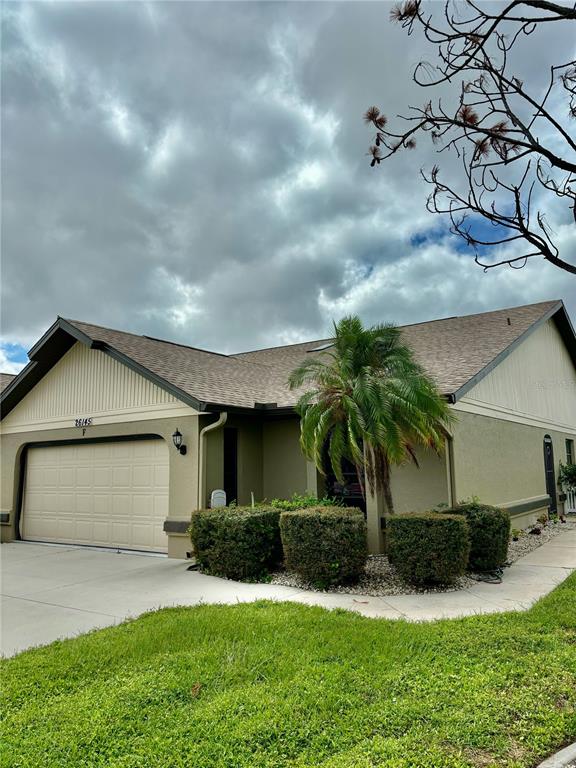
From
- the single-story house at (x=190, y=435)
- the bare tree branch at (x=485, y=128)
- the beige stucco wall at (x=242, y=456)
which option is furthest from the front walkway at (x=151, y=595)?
the bare tree branch at (x=485, y=128)

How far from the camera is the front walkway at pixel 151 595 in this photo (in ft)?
20.8

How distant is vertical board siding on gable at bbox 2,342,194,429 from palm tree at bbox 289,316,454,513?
9.98 feet

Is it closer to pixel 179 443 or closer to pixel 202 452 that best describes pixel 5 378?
pixel 179 443

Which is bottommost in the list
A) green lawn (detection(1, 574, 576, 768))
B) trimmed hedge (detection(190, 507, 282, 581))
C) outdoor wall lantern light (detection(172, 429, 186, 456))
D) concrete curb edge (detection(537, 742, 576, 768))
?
concrete curb edge (detection(537, 742, 576, 768))

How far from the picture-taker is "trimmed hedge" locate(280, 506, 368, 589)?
24.8 ft

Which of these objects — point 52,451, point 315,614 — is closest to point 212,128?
point 315,614

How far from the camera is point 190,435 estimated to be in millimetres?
10742

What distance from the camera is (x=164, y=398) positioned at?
1140cm

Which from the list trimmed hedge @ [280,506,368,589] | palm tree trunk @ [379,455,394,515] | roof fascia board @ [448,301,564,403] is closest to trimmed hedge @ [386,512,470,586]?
trimmed hedge @ [280,506,368,589]

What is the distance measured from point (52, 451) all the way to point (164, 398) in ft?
15.3

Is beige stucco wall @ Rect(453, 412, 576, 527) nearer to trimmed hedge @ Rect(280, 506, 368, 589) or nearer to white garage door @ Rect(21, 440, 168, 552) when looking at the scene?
trimmed hedge @ Rect(280, 506, 368, 589)

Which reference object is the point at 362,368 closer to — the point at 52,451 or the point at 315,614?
the point at 315,614

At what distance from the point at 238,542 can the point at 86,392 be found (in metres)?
6.78

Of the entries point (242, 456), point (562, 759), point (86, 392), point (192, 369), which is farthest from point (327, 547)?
point (86, 392)
